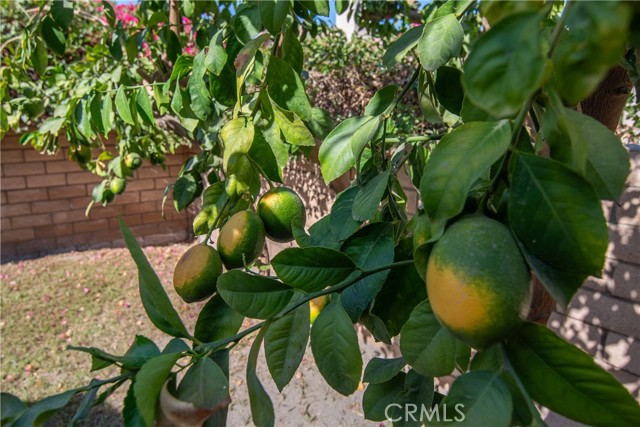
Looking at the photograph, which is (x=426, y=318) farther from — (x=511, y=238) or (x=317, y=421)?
(x=317, y=421)

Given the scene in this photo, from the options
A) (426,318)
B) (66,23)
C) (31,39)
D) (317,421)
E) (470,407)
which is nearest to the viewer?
(470,407)

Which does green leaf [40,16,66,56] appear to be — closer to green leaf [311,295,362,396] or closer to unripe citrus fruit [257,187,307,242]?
unripe citrus fruit [257,187,307,242]

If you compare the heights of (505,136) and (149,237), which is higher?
(505,136)

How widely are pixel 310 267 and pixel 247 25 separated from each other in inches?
24.7

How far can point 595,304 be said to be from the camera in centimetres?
196

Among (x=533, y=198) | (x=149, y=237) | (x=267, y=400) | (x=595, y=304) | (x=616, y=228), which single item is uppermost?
(x=533, y=198)

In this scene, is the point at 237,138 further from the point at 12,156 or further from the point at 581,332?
the point at 12,156

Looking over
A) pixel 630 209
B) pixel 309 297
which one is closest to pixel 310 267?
pixel 309 297

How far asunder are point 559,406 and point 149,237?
578 cm

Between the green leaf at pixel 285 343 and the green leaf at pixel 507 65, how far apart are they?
350 mm

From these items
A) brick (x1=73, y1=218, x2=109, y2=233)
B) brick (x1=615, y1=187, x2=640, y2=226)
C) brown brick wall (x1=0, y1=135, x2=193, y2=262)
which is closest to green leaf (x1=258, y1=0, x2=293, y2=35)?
brick (x1=615, y1=187, x2=640, y2=226)

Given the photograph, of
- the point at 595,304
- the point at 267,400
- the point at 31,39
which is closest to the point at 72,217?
the point at 31,39

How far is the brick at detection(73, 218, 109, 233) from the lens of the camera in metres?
5.34

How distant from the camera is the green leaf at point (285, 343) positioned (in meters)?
0.55
